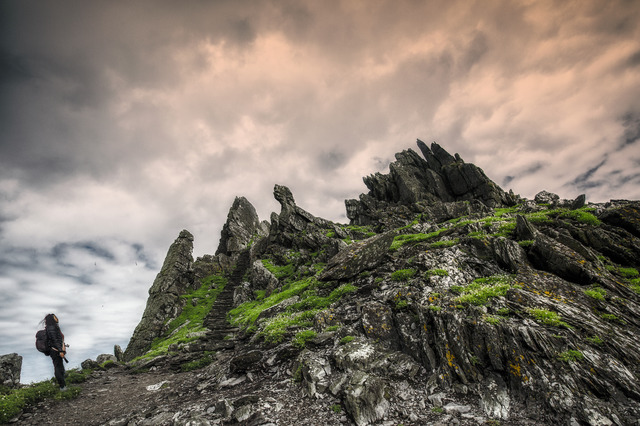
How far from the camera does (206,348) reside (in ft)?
66.2

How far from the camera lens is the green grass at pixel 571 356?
24.7 feet

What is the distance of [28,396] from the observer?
12.1 m

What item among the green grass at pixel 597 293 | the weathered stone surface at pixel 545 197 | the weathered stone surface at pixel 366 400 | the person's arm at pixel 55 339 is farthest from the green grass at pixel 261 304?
the weathered stone surface at pixel 545 197

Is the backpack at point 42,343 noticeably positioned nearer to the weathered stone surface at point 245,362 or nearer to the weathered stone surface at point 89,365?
the weathered stone surface at point 89,365

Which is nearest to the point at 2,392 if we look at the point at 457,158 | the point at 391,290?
the point at 391,290

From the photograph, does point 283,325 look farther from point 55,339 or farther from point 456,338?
point 55,339

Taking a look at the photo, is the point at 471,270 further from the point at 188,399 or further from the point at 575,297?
the point at 188,399

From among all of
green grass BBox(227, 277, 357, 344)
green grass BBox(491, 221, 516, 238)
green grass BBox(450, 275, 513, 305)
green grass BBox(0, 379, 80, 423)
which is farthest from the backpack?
green grass BBox(491, 221, 516, 238)

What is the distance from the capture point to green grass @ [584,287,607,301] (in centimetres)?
1050

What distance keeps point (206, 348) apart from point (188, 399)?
974cm

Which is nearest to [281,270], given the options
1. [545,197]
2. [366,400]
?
[366,400]

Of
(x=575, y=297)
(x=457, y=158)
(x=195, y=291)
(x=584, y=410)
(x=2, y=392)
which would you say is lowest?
(x=584, y=410)

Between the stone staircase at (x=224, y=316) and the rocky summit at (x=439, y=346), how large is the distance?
30 cm

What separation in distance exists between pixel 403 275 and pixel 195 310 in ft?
109
